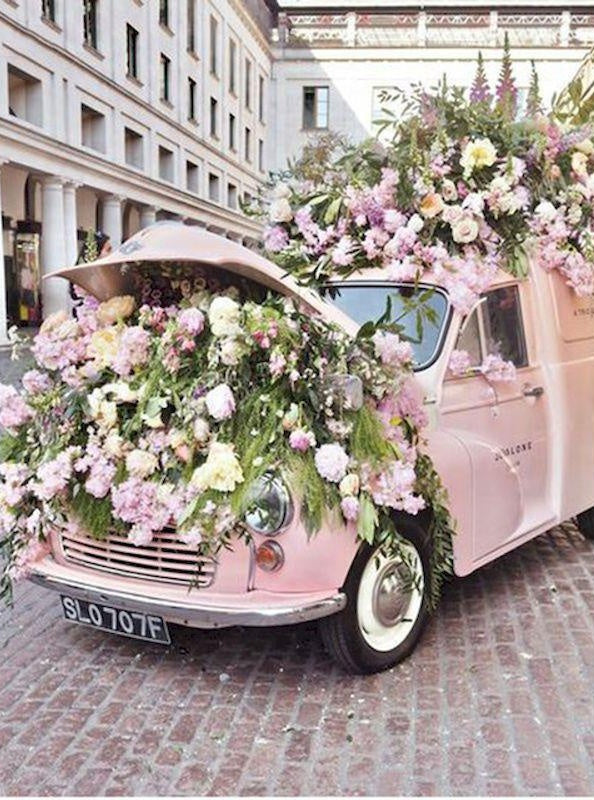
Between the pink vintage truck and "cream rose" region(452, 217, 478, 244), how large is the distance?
31 centimetres

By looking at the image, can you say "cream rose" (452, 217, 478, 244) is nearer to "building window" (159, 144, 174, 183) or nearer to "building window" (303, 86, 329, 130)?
"building window" (159, 144, 174, 183)

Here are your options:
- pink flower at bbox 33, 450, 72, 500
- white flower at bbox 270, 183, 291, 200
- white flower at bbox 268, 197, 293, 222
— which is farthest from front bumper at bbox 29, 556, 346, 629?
white flower at bbox 270, 183, 291, 200

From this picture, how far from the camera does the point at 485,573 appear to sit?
5.15m

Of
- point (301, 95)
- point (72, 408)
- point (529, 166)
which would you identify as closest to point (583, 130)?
point (529, 166)

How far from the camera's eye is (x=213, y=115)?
126ft

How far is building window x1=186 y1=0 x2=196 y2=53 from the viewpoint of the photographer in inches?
1339

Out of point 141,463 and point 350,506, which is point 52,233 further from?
point 350,506

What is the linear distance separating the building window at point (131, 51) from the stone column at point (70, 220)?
21.6ft

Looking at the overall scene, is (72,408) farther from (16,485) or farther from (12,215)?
(12,215)

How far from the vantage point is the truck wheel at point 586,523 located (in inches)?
227

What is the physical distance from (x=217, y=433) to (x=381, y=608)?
1.13 meters

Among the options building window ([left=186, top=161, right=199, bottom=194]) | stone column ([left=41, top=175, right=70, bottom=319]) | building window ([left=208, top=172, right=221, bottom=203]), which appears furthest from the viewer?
building window ([left=208, top=172, right=221, bottom=203])

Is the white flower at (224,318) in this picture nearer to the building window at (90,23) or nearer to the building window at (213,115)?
the building window at (90,23)

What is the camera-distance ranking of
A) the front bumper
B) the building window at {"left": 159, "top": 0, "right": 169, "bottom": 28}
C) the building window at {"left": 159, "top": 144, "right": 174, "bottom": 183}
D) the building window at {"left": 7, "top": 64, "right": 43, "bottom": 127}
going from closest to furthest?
1. the front bumper
2. the building window at {"left": 7, "top": 64, "right": 43, "bottom": 127}
3. the building window at {"left": 159, "top": 0, "right": 169, "bottom": 28}
4. the building window at {"left": 159, "top": 144, "right": 174, "bottom": 183}
